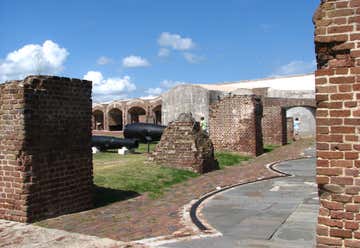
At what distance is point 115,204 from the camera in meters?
9.15

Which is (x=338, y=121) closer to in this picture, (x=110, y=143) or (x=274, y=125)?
(x=110, y=143)

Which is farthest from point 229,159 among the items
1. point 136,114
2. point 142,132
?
point 136,114

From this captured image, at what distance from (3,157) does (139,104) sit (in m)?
33.0

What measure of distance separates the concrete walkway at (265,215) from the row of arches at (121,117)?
1095 inches

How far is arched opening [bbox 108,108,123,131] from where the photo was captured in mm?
45062

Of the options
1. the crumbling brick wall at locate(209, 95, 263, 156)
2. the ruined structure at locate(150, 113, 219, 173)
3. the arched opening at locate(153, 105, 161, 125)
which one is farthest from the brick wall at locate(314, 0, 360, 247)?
the arched opening at locate(153, 105, 161, 125)

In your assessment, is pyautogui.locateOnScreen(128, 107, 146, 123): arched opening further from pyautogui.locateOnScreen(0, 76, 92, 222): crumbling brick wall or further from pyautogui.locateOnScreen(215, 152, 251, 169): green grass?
pyautogui.locateOnScreen(0, 76, 92, 222): crumbling brick wall

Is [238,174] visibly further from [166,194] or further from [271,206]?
[271,206]

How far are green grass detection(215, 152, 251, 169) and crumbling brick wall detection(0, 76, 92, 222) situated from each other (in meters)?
8.78

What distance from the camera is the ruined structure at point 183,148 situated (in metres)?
14.1

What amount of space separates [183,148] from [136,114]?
2992 centimetres

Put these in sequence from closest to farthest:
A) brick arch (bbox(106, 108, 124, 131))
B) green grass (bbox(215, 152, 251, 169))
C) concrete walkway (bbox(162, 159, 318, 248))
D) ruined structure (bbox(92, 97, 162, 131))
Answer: concrete walkway (bbox(162, 159, 318, 248)), green grass (bbox(215, 152, 251, 169)), ruined structure (bbox(92, 97, 162, 131)), brick arch (bbox(106, 108, 124, 131))

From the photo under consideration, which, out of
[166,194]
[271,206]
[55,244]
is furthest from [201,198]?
[55,244]

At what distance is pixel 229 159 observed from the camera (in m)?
18.4
